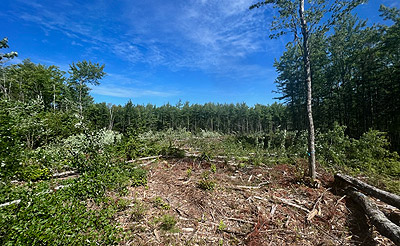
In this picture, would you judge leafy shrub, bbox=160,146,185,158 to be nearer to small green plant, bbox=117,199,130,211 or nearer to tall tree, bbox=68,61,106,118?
small green plant, bbox=117,199,130,211

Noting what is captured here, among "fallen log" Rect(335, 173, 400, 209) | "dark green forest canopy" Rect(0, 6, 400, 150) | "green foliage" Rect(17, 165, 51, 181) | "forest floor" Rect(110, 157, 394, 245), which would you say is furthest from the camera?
"dark green forest canopy" Rect(0, 6, 400, 150)

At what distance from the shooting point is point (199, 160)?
25.2 feet

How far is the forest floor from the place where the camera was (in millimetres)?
2977

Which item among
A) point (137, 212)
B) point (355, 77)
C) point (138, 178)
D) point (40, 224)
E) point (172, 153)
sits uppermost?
point (355, 77)

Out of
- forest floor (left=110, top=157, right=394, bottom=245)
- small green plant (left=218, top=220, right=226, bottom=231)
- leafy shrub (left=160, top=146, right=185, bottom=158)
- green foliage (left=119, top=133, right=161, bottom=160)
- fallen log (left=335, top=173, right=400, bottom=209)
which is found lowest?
small green plant (left=218, top=220, right=226, bottom=231)

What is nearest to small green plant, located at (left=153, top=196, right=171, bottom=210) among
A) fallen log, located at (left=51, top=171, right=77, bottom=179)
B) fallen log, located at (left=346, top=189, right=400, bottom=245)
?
fallen log, located at (left=51, top=171, right=77, bottom=179)

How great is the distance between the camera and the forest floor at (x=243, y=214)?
2977mm

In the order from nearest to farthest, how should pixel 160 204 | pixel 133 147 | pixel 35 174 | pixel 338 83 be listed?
pixel 160 204, pixel 35 174, pixel 133 147, pixel 338 83

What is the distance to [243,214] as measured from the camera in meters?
3.72

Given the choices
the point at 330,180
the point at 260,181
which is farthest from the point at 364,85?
the point at 260,181

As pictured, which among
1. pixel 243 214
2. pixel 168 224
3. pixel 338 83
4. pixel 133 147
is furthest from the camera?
→ pixel 338 83

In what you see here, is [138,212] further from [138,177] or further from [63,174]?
[63,174]

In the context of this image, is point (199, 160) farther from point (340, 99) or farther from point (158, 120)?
point (158, 120)

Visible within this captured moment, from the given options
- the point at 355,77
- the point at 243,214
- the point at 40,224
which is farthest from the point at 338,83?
the point at 40,224
